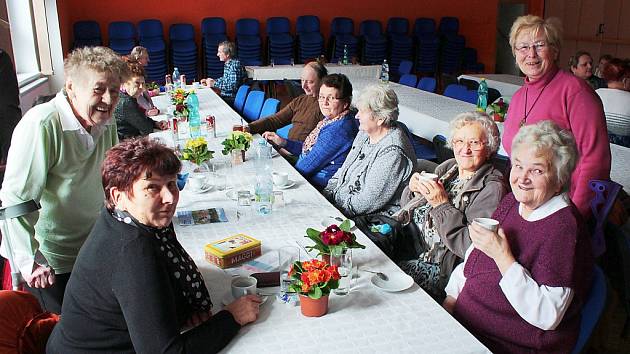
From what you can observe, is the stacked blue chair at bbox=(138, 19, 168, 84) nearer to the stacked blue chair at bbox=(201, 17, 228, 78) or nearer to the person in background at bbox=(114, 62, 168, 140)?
the stacked blue chair at bbox=(201, 17, 228, 78)

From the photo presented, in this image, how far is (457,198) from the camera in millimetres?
2520

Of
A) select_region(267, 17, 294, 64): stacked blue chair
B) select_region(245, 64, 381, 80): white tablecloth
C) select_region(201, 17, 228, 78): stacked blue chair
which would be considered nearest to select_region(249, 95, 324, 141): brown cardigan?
select_region(245, 64, 381, 80): white tablecloth

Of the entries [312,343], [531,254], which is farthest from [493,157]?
[312,343]

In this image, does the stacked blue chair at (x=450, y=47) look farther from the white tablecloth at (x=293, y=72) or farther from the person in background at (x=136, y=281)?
the person in background at (x=136, y=281)

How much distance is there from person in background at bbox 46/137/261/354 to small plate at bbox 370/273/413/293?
47 cm

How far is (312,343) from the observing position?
1.69 metres

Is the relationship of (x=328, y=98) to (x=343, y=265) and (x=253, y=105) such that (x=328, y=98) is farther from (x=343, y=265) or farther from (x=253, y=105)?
(x=253, y=105)

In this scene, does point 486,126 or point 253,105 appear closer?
point 486,126

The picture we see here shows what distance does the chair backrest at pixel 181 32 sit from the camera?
10531 millimetres

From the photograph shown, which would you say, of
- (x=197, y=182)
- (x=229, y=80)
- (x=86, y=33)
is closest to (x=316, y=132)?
(x=197, y=182)

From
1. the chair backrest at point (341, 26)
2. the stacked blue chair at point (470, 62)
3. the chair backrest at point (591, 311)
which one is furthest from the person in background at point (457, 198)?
the stacked blue chair at point (470, 62)

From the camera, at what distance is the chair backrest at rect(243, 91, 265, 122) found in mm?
6359

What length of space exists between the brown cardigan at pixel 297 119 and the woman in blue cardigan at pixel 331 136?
3.20 ft

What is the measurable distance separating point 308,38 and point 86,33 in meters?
3.95
